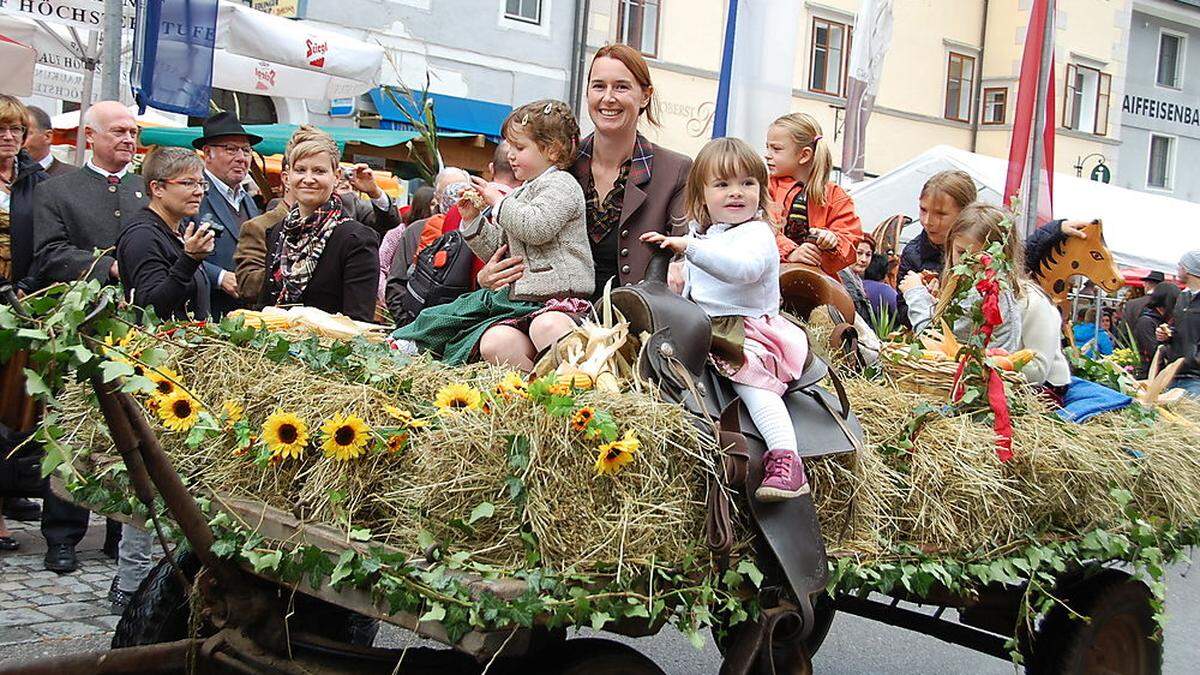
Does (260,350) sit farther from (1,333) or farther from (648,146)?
(648,146)

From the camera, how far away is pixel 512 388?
2.80 metres

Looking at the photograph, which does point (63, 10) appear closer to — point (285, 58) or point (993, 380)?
point (285, 58)

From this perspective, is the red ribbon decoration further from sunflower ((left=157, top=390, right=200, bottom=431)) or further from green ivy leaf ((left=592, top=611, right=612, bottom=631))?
sunflower ((left=157, top=390, right=200, bottom=431))

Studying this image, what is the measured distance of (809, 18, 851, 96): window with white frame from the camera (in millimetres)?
25250

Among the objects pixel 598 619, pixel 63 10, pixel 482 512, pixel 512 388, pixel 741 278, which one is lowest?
pixel 598 619

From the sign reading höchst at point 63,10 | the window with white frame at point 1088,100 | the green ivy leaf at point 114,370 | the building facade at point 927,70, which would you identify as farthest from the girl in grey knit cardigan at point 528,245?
the window with white frame at point 1088,100

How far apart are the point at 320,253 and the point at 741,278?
7.55 ft

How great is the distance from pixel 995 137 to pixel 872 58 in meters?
20.0

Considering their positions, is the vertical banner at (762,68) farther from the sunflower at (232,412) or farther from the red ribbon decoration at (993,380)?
the sunflower at (232,412)

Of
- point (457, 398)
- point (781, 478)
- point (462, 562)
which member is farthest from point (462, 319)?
point (462, 562)

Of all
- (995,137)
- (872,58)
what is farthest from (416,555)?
(995,137)

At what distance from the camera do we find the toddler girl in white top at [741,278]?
3311 mm

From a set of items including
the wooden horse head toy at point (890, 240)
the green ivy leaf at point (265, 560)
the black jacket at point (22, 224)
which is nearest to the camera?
the green ivy leaf at point (265, 560)

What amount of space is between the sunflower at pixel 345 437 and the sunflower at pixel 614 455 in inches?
21.7
